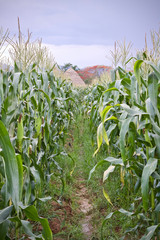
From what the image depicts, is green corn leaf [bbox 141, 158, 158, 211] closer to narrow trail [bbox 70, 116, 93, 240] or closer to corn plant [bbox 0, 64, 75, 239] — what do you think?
corn plant [bbox 0, 64, 75, 239]

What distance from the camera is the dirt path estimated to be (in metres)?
1.93

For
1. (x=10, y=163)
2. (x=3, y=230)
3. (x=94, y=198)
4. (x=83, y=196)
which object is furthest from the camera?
(x=83, y=196)

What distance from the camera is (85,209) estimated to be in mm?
2326

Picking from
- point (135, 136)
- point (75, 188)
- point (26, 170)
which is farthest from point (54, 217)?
point (135, 136)

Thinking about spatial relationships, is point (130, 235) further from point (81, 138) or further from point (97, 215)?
point (81, 138)

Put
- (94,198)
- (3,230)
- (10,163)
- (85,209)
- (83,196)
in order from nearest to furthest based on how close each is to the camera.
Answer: (10,163)
(3,230)
(85,209)
(94,198)
(83,196)

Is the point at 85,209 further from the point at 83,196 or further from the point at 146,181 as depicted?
the point at 146,181

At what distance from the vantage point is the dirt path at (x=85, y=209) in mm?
1932

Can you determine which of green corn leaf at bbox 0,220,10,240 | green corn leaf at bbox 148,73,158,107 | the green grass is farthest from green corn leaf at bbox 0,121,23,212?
the green grass

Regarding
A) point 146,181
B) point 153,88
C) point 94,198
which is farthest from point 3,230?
point 94,198

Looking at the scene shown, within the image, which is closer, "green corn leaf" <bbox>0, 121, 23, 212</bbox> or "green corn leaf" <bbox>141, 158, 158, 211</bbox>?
"green corn leaf" <bbox>0, 121, 23, 212</bbox>

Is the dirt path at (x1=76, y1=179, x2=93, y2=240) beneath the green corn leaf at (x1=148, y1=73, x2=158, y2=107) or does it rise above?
beneath

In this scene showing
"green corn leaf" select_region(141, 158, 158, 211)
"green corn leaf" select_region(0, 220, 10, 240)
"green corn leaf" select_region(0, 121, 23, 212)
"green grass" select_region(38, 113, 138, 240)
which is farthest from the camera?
"green grass" select_region(38, 113, 138, 240)

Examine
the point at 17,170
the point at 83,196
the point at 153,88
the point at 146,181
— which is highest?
the point at 153,88
